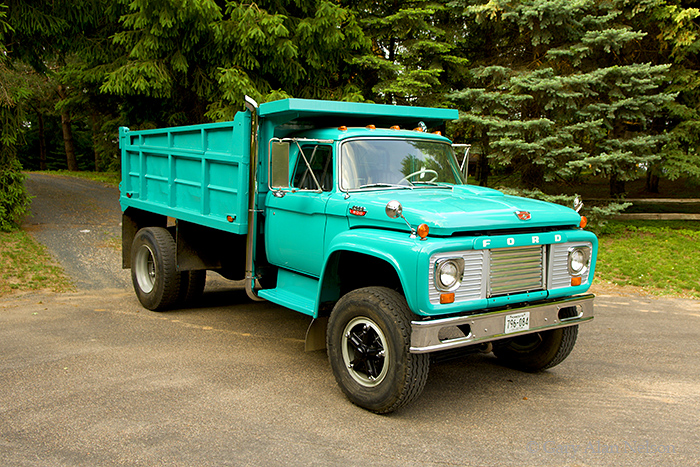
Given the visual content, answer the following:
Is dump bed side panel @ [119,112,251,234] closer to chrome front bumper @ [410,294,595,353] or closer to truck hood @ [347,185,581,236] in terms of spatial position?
truck hood @ [347,185,581,236]

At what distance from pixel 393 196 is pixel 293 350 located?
2.15m

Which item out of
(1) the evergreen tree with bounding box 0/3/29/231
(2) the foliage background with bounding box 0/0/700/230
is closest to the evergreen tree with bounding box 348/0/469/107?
(2) the foliage background with bounding box 0/0/700/230

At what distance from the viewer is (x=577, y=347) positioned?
6.54m

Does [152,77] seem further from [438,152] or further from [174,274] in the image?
[438,152]

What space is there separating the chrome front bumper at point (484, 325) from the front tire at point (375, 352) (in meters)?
0.18

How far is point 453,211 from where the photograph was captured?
464 cm

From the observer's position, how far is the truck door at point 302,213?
554 centimetres

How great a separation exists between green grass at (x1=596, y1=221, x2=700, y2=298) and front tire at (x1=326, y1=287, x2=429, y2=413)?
6.82m

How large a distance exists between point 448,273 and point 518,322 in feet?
2.62

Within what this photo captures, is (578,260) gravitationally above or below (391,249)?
below

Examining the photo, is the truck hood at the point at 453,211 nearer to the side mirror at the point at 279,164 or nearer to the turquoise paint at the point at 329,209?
the turquoise paint at the point at 329,209

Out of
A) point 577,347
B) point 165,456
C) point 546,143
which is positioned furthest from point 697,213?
point 165,456

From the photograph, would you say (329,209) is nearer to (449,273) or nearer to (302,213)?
(302,213)

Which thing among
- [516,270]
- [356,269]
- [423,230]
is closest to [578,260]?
[516,270]
